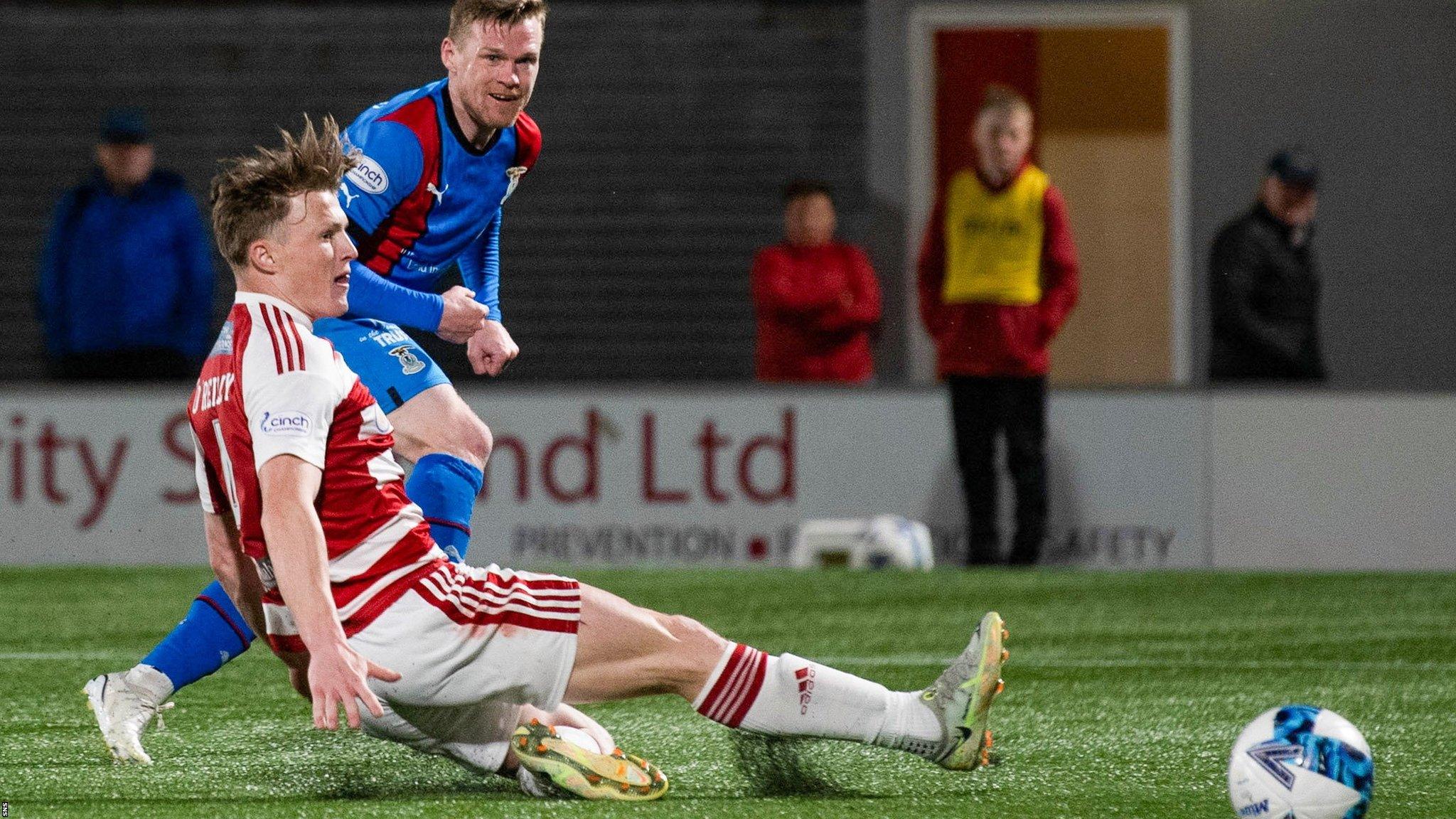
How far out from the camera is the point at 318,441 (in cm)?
355

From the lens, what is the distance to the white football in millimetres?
3547

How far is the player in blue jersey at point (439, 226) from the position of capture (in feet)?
15.6

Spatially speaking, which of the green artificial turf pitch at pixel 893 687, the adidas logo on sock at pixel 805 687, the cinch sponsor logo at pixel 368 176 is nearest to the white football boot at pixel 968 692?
the green artificial turf pitch at pixel 893 687

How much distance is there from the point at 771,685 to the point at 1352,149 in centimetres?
889

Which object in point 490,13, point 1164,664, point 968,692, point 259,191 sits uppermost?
point 490,13

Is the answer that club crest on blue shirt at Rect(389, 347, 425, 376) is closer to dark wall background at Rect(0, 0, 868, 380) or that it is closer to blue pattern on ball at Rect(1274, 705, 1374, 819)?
blue pattern on ball at Rect(1274, 705, 1374, 819)

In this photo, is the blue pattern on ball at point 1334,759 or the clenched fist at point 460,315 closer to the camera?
the blue pattern on ball at point 1334,759

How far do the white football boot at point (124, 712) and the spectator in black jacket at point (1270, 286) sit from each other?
644 cm

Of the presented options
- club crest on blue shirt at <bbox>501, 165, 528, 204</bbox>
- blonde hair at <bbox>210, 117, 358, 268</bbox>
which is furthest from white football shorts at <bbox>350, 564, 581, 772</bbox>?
club crest on blue shirt at <bbox>501, 165, 528, 204</bbox>

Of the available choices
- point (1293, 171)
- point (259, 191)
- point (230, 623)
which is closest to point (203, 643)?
point (230, 623)

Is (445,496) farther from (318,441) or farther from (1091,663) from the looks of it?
(1091,663)

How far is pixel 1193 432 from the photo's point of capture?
964 centimetres

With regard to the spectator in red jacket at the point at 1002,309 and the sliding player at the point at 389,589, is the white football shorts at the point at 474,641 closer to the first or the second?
the sliding player at the point at 389,589

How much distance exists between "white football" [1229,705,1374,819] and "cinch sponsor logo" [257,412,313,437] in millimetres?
1634
